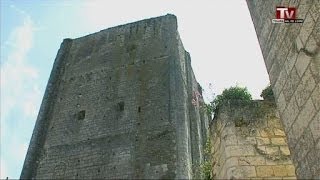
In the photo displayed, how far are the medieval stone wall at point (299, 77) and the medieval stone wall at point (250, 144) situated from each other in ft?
3.41

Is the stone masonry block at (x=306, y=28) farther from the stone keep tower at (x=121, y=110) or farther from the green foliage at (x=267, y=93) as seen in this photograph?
the stone keep tower at (x=121, y=110)

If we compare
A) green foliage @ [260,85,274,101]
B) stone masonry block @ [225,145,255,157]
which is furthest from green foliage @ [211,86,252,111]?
stone masonry block @ [225,145,255,157]

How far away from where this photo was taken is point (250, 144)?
→ 14.5ft

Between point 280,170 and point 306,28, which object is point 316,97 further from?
point 280,170

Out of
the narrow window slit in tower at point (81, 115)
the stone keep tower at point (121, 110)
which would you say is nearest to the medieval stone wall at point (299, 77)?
the stone keep tower at point (121, 110)

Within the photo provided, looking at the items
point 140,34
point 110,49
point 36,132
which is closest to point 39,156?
point 36,132

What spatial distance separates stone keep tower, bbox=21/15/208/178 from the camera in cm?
1368

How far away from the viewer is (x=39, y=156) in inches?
602

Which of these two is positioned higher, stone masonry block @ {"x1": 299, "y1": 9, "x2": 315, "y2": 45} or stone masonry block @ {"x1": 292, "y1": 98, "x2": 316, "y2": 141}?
stone masonry block @ {"x1": 299, "y1": 9, "x2": 315, "y2": 45}

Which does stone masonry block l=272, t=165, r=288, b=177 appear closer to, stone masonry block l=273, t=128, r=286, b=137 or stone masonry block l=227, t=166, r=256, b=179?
stone masonry block l=227, t=166, r=256, b=179

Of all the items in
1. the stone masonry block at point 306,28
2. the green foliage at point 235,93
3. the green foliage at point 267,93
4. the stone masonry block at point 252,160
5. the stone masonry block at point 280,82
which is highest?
the green foliage at point 235,93

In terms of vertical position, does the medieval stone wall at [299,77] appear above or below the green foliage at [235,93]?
below

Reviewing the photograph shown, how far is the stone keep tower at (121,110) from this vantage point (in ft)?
44.9

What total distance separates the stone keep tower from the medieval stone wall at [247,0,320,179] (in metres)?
9.58
